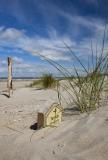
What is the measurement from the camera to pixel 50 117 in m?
3.73

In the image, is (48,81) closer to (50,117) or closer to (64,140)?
(50,117)

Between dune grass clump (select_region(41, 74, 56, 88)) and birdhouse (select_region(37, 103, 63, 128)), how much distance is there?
256 inches

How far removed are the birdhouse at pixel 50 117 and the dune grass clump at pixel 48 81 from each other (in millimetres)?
6507

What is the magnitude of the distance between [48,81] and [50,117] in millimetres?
7058

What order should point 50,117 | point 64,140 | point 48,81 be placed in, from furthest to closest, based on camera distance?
1. point 48,81
2. point 50,117
3. point 64,140

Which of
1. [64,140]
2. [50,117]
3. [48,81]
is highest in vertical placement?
[48,81]

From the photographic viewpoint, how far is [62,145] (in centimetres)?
303

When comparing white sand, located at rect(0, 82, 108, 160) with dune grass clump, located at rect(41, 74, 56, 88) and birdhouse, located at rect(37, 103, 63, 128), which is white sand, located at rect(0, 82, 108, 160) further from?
dune grass clump, located at rect(41, 74, 56, 88)

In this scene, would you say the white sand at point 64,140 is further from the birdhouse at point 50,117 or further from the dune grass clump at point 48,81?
the dune grass clump at point 48,81

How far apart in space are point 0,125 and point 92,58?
158 centimetres

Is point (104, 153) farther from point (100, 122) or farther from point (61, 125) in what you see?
point (61, 125)

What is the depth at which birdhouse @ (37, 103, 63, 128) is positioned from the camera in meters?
3.66

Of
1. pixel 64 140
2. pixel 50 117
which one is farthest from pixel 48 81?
pixel 64 140

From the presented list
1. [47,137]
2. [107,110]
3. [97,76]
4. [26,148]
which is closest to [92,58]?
[97,76]
